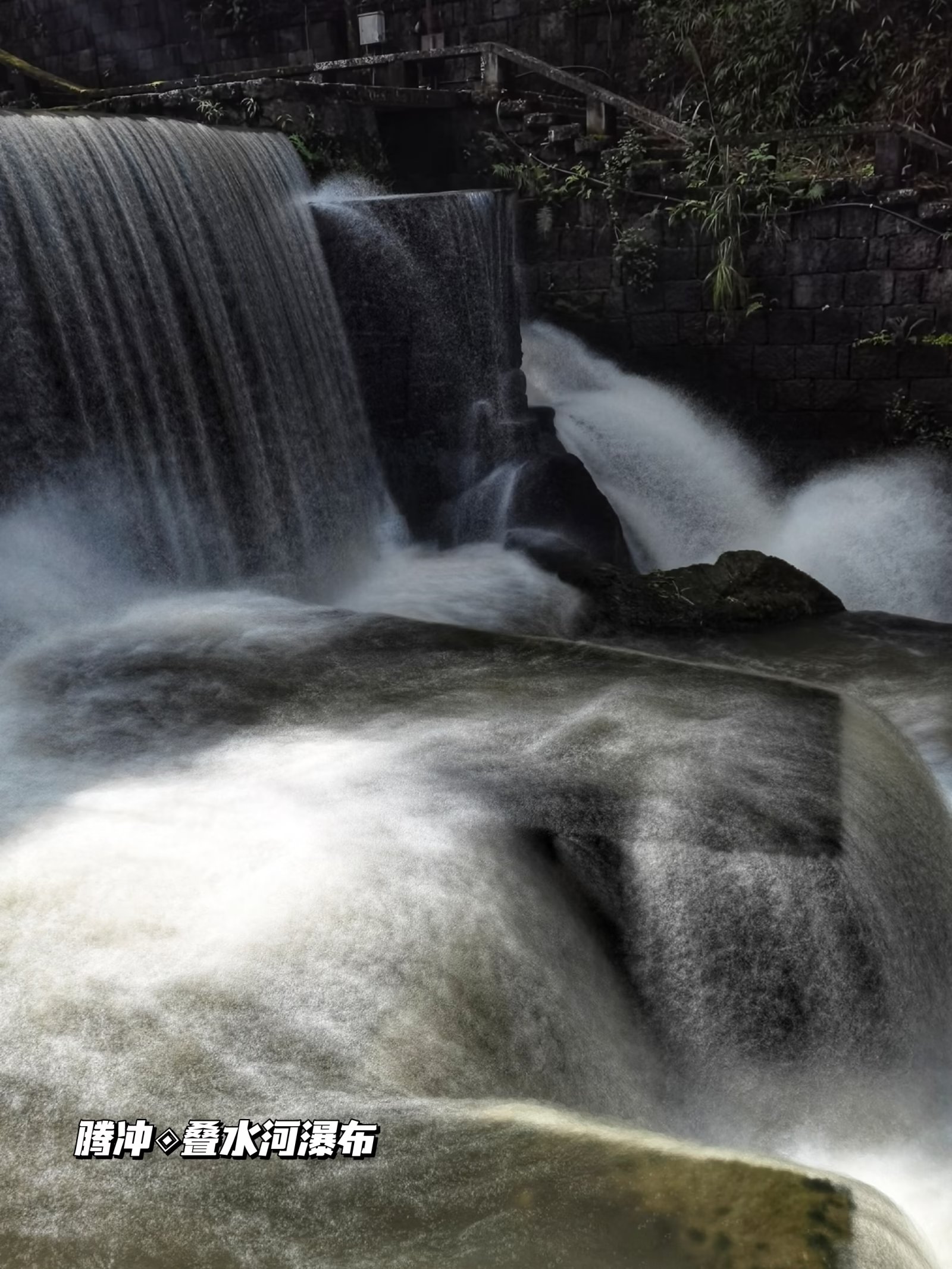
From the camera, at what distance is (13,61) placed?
42.9 feet

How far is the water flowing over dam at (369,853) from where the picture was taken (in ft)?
8.03

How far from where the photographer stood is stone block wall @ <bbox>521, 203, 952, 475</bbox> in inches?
370

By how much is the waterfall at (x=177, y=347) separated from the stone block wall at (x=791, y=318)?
2998mm

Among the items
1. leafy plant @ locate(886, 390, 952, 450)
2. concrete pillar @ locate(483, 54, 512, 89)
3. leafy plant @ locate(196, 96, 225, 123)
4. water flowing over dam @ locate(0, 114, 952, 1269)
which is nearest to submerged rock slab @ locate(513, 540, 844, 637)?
water flowing over dam @ locate(0, 114, 952, 1269)

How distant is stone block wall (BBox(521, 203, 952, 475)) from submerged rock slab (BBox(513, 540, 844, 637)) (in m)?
2.42

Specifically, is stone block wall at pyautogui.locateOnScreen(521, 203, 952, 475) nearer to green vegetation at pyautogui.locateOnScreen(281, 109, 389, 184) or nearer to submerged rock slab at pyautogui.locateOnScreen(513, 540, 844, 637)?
green vegetation at pyautogui.locateOnScreen(281, 109, 389, 184)

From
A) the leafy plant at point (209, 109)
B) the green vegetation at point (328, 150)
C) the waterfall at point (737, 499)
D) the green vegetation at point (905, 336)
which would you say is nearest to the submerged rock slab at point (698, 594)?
the waterfall at point (737, 499)

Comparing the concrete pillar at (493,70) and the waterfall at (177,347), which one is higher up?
the concrete pillar at (493,70)

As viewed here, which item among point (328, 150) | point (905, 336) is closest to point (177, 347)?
point (328, 150)

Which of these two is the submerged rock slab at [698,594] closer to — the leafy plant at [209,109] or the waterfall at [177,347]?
the waterfall at [177,347]

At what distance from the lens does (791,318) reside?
989 centimetres

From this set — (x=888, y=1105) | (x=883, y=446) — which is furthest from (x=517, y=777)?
(x=883, y=446)

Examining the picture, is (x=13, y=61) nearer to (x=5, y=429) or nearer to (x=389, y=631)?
(x=5, y=429)

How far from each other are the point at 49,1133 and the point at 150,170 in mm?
6452
